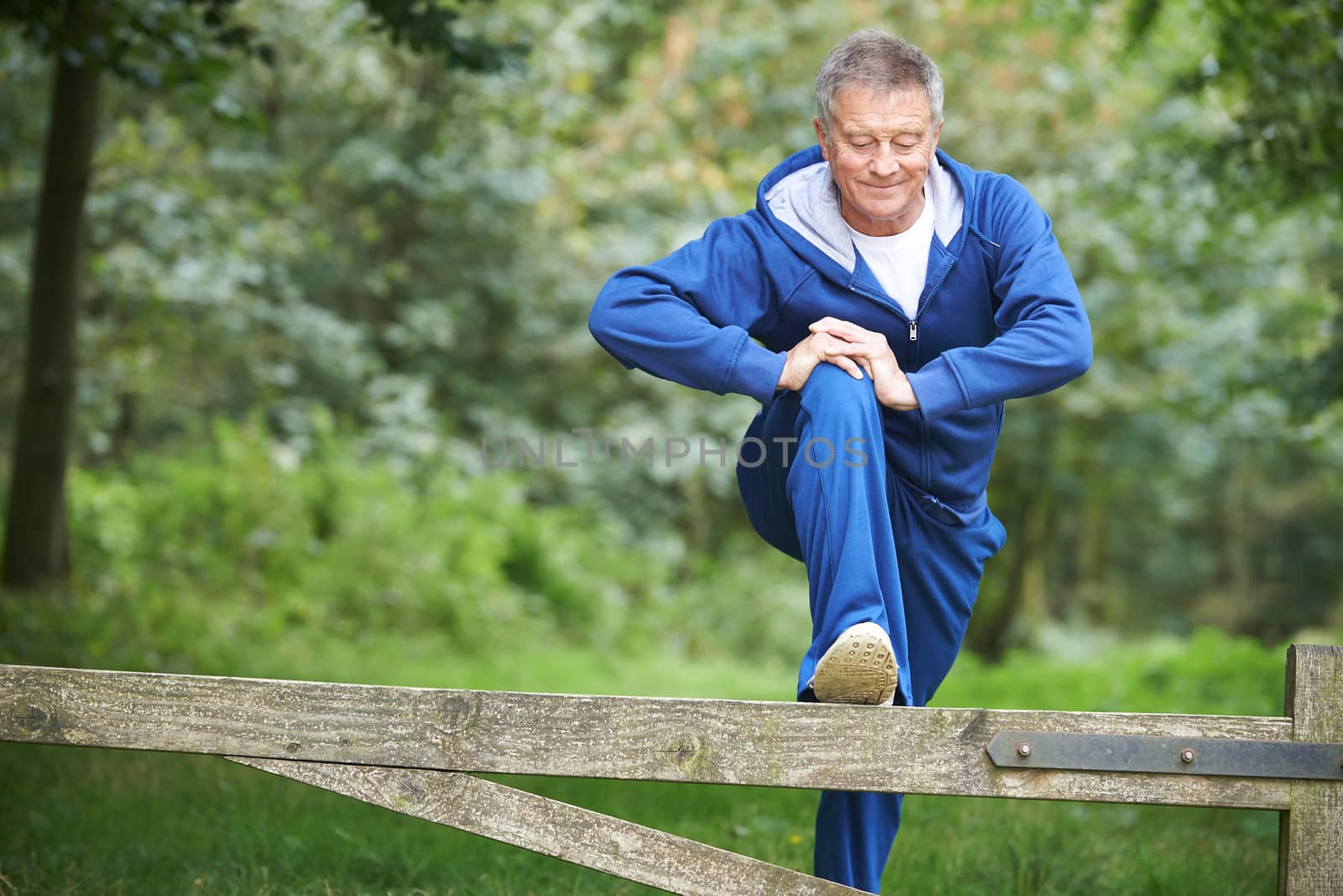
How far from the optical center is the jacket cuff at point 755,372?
8.05 feet

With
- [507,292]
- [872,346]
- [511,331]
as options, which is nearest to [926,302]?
[872,346]

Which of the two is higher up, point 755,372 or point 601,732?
point 755,372

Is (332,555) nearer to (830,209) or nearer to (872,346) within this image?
(830,209)

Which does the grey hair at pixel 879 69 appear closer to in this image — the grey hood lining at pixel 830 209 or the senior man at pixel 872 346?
the senior man at pixel 872 346

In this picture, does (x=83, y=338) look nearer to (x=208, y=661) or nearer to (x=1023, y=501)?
(x=208, y=661)

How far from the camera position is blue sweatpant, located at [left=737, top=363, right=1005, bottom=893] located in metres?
2.32

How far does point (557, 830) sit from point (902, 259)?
1357 millimetres

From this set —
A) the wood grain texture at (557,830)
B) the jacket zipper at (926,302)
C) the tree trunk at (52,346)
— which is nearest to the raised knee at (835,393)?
the jacket zipper at (926,302)

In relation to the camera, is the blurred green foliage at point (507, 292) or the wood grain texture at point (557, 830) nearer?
the wood grain texture at point (557, 830)

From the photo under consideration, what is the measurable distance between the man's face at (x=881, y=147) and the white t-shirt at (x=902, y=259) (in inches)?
3.3

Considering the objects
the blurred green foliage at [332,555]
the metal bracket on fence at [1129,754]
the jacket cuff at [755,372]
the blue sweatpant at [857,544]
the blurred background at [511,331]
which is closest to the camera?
the metal bracket on fence at [1129,754]

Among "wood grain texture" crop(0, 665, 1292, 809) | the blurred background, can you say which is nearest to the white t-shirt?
"wood grain texture" crop(0, 665, 1292, 809)

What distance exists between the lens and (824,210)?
268 cm

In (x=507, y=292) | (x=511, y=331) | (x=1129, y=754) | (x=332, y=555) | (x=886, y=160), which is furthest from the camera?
(x=511, y=331)
